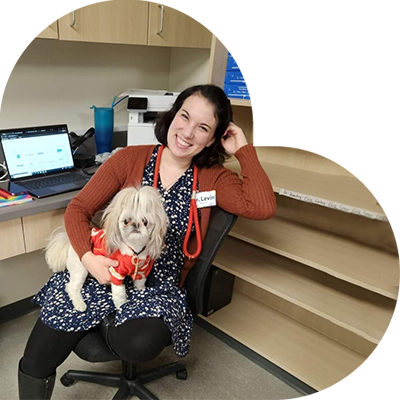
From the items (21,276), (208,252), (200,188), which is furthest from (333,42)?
(21,276)

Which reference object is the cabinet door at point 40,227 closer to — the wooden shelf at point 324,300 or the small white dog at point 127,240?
the small white dog at point 127,240

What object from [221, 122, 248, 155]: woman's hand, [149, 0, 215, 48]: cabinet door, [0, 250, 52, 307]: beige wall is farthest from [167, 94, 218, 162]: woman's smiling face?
[0, 250, 52, 307]: beige wall

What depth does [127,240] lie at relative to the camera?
3.73ft

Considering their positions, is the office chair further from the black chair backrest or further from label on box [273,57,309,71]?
label on box [273,57,309,71]

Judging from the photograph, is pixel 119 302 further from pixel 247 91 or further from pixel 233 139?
pixel 247 91

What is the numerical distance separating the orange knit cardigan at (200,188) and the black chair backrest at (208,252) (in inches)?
0.9

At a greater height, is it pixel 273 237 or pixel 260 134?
pixel 260 134

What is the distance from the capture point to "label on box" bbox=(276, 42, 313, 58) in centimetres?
144

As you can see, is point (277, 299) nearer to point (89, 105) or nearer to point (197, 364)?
point (197, 364)

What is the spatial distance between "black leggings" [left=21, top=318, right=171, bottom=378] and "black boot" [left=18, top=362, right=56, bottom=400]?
2cm

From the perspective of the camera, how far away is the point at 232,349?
76.0 inches

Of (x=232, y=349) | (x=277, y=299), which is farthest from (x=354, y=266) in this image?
(x=232, y=349)

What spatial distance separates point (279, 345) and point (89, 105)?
1.62 meters

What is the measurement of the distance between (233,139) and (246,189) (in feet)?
0.71
